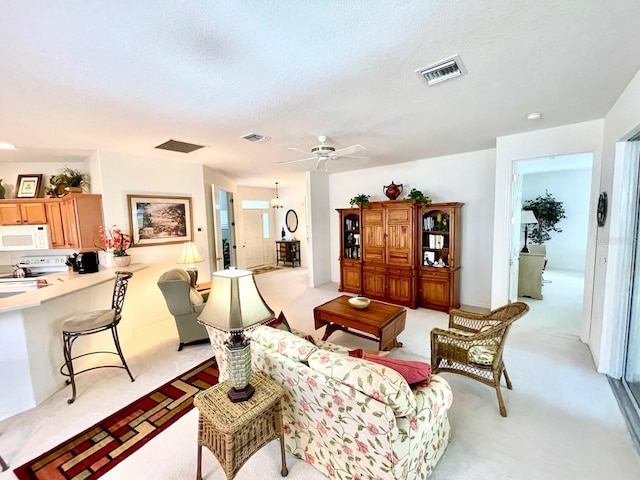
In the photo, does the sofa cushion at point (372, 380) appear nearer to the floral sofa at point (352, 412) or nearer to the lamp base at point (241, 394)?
the floral sofa at point (352, 412)

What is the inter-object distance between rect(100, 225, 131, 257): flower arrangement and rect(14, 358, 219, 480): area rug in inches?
79.3

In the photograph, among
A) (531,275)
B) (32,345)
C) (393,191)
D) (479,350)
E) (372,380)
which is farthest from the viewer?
(393,191)

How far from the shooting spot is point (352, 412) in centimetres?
136

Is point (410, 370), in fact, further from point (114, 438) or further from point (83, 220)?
point (83, 220)

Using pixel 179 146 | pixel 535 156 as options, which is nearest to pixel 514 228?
pixel 535 156

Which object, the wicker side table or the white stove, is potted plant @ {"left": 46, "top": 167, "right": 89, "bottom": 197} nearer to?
the white stove

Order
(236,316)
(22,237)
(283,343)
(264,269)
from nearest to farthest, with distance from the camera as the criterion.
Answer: (236,316), (283,343), (22,237), (264,269)

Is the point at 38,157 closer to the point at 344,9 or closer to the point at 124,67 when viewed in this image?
the point at 124,67

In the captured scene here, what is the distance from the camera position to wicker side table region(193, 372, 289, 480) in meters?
1.42

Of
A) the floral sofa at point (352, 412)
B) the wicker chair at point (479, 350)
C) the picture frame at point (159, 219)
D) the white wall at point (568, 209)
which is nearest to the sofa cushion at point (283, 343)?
the floral sofa at point (352, 412)

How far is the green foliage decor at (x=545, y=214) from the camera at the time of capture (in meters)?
6.87

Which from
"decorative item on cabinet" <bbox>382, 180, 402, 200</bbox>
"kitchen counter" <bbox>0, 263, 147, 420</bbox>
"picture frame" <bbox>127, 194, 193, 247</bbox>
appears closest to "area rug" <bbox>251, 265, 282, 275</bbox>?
"picture frame" <bbox>127, 194, 193, 247</bbox>

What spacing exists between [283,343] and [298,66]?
1.80 meters

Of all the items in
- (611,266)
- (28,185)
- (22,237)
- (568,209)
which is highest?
(28,185)
